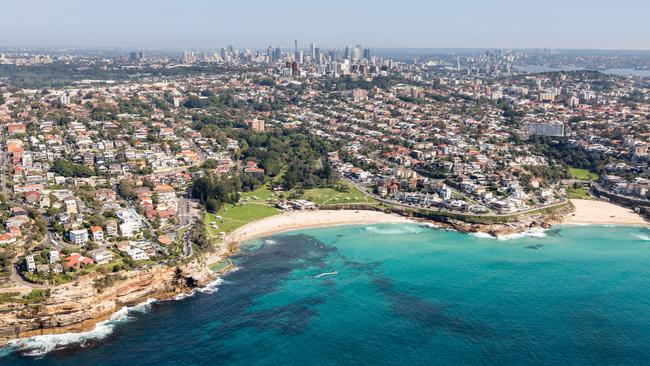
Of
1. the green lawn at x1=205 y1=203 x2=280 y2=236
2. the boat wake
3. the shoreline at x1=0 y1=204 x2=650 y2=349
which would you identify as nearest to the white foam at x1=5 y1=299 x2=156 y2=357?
the shoreline at x1=0 y1=204 x2=650 y2=349

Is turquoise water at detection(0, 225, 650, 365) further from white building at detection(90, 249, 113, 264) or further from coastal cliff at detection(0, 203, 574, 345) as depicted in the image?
white building at detection(90, 249, 113, 264)

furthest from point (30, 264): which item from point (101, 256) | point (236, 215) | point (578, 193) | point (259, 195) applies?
point (578, 193)

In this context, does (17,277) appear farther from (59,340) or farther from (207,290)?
(207,290)

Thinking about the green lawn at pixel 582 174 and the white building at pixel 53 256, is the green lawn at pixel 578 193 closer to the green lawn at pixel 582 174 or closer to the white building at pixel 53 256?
the green lawn at pixel 582 174

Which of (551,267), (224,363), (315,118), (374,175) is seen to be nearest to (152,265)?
(224,363)

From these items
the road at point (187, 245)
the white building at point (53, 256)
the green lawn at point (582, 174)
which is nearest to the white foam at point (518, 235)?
the green lawn at point (582, 174)

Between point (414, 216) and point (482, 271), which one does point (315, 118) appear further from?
point (482, 271)
